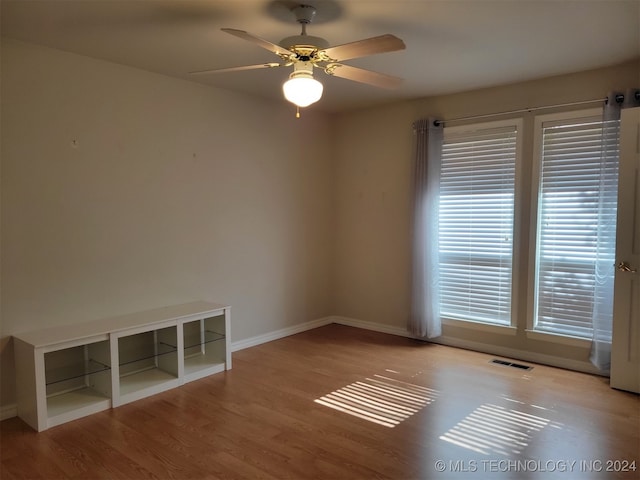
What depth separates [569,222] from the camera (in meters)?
4.01

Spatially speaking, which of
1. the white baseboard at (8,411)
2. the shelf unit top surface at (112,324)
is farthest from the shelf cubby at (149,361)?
the white baseboard at (8,411)

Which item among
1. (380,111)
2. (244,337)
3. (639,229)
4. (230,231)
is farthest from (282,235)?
(639,229)

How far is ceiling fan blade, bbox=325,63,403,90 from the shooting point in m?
2.87

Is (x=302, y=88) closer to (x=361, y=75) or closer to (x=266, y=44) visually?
(x=266, y=44)

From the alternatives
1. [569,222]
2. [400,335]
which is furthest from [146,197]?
[569,222]

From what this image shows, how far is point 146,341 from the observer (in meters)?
3.88

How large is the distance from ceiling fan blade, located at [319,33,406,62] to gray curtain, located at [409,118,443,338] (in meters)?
2.30

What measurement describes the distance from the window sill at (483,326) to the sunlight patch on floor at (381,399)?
4.11 feet

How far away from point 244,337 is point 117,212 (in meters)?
1.79

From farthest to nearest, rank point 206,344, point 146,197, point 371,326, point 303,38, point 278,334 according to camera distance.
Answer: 1. point 371,326
2. point 278,334
3. point 206,344
4. point 146,197
5. point 303,38

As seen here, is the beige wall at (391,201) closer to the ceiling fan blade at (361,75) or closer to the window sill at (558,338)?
the window sill at (558,338)

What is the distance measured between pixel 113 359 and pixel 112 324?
11.1 inches

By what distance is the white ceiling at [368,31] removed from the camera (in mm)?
2658

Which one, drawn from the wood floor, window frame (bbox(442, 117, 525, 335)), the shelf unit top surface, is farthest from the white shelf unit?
window frame (bbox(442, 117, 525, 335))
